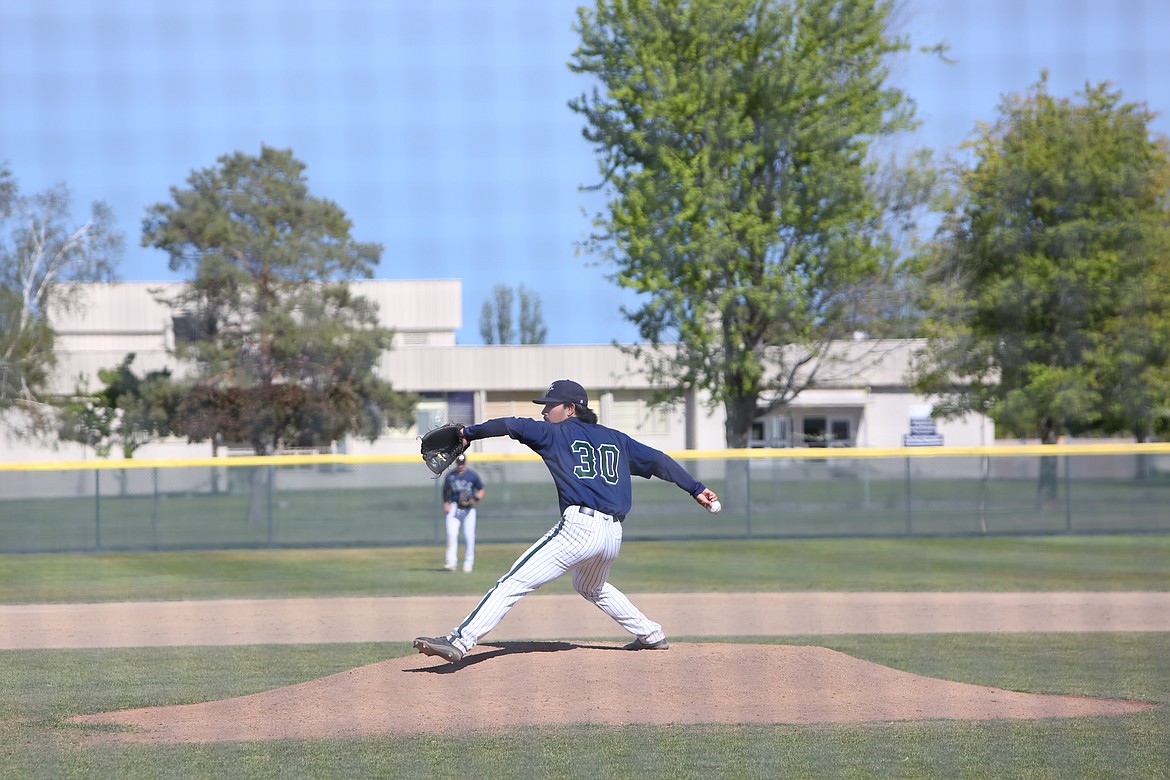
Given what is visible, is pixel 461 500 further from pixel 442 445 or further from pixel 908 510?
pixel 908 510

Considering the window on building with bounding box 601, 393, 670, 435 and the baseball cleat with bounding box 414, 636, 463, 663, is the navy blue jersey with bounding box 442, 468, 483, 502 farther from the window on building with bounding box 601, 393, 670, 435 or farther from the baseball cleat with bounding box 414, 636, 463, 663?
the window on building with bounding box 601, 393, 670, 435

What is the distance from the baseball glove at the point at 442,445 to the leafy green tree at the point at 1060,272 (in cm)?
2342

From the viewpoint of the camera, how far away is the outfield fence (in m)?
22.6

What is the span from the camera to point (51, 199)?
3316cm

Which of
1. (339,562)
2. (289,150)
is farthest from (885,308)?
(289,150)

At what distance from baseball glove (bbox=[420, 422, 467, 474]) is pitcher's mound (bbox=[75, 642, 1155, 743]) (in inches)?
46.9

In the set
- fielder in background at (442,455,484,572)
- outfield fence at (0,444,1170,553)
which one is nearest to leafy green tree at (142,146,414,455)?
outfield fence at (0,444,1170,553)

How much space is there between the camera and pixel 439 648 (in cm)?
707

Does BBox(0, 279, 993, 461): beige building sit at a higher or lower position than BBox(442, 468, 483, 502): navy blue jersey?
higher

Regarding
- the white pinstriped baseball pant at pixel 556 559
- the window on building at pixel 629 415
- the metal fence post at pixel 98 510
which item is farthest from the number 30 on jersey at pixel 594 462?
the window on building at pixel 629 415

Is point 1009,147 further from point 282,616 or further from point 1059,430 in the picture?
point 282,616

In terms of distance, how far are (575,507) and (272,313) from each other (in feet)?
93.3

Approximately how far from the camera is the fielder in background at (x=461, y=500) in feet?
55.4

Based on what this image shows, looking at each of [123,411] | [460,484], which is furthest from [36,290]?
[460,484]
